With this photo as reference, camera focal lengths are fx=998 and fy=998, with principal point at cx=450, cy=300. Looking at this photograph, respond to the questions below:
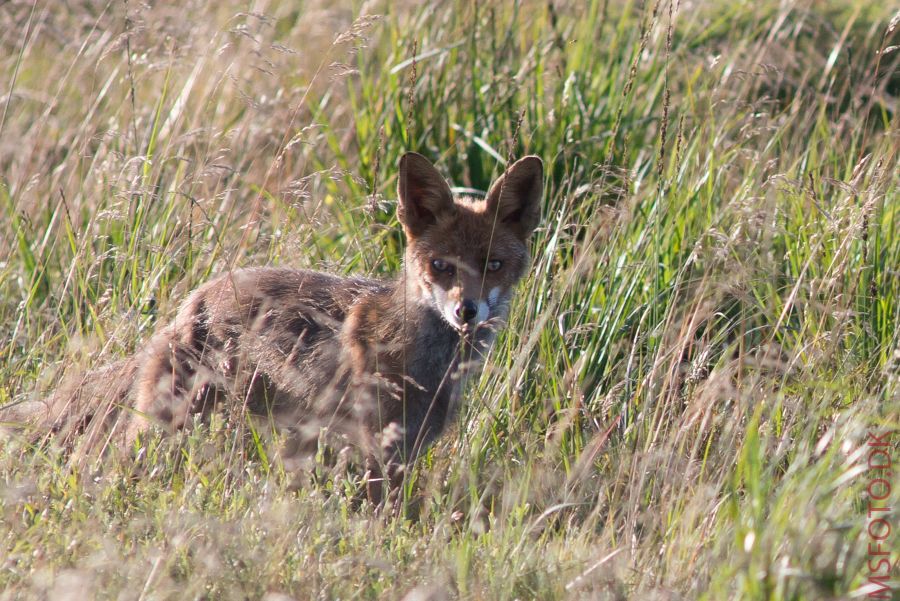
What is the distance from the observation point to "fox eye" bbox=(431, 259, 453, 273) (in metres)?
4.63

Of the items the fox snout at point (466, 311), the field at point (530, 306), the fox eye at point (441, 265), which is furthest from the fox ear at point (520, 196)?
the fox snout at point (466, 311)

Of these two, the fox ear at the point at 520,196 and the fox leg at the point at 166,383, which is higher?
the fox ear at the point at 520,196

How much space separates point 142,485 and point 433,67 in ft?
12.4

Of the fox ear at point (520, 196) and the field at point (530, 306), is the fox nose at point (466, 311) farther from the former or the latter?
the fox ear at point (520, 196)

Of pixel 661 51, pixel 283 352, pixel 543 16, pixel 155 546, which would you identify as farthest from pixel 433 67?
pixel 155 546

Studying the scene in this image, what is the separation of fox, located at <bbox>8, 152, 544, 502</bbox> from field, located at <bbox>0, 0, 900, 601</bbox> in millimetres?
161

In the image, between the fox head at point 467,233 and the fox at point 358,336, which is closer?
the fox at point 358,336

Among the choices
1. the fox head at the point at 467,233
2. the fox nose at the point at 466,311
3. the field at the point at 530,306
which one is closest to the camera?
the field at the point at 530,306

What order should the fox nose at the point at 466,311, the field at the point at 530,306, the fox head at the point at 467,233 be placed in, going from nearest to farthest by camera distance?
the field at the point at 530,306
the fox nose at the point at 466,311
the fox head at the point at 467,233

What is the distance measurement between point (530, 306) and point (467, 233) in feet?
1.50

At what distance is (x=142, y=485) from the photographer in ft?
12.2

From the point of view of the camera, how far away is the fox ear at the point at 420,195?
15.2 ft

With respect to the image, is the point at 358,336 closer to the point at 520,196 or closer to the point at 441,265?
the point at 441,265

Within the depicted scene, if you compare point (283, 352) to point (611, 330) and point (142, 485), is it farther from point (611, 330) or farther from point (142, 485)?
point (611, 330)
